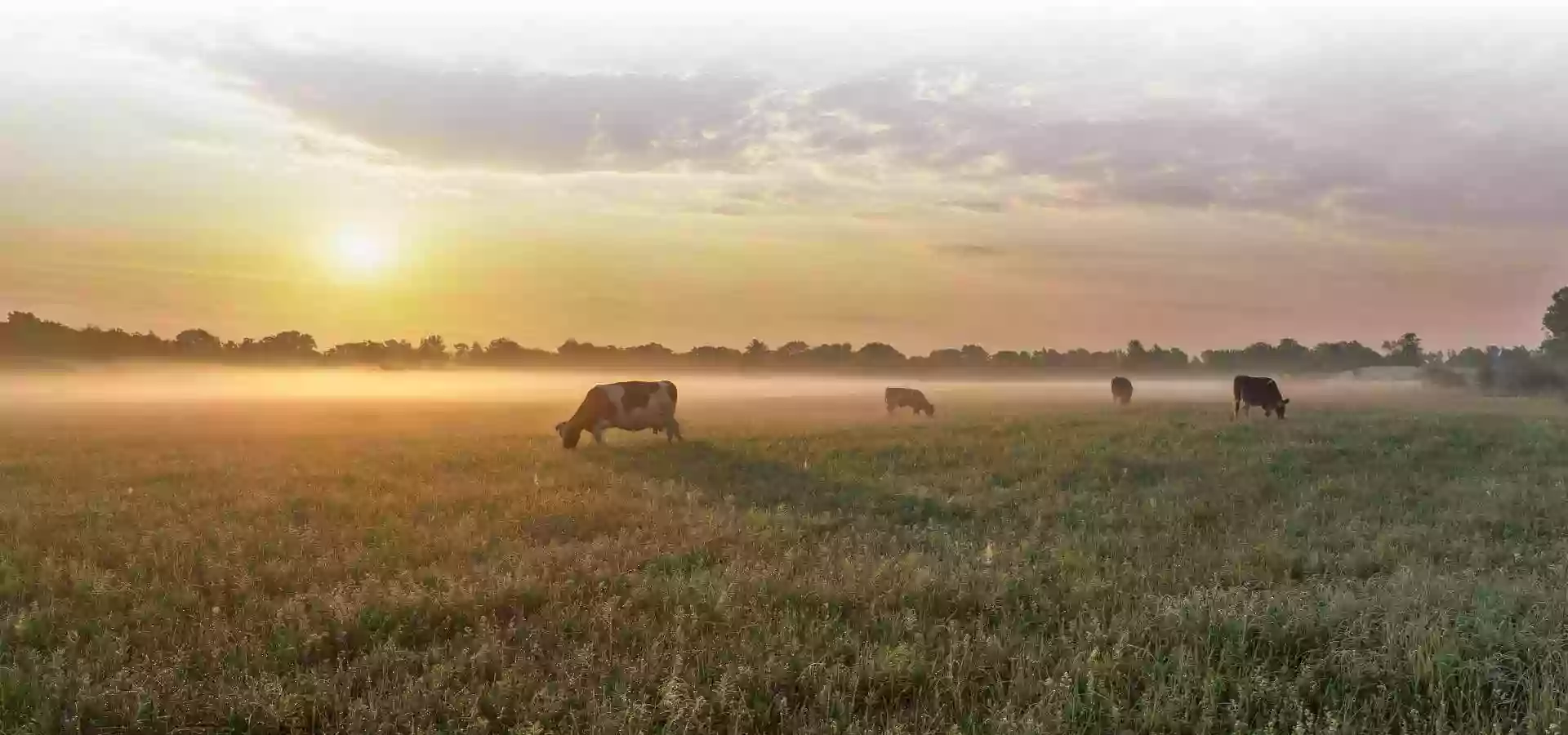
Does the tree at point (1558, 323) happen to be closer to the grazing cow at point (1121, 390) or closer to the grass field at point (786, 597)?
the grazing cow at point (1121, 390)

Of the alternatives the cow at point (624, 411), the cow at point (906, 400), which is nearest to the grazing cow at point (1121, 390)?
the cow at point (906, 400)

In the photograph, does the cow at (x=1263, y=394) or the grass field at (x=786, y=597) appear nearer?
the grass field at (x=786, y=597)

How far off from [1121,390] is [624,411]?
104 feet

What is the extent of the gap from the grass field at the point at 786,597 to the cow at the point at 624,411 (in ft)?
16.1

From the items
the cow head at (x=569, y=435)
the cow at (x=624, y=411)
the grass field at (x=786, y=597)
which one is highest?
the cow at (x=624, y=411)

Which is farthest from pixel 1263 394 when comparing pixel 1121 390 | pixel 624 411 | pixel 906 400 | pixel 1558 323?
pixel 1558 323

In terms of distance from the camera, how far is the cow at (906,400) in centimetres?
3959

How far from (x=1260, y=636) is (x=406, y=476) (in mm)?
13683

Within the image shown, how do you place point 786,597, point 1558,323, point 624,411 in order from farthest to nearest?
point 1558,323
point 624,411
point 786,597

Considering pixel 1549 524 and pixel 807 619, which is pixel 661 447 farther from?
pixel 1549 524

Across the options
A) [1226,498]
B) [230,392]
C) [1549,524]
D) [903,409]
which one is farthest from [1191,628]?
[230,392]

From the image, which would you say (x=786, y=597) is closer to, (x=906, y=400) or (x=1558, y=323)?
(x=906, y=400)

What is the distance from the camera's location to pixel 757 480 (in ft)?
47.7

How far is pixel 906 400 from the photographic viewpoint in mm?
39750
